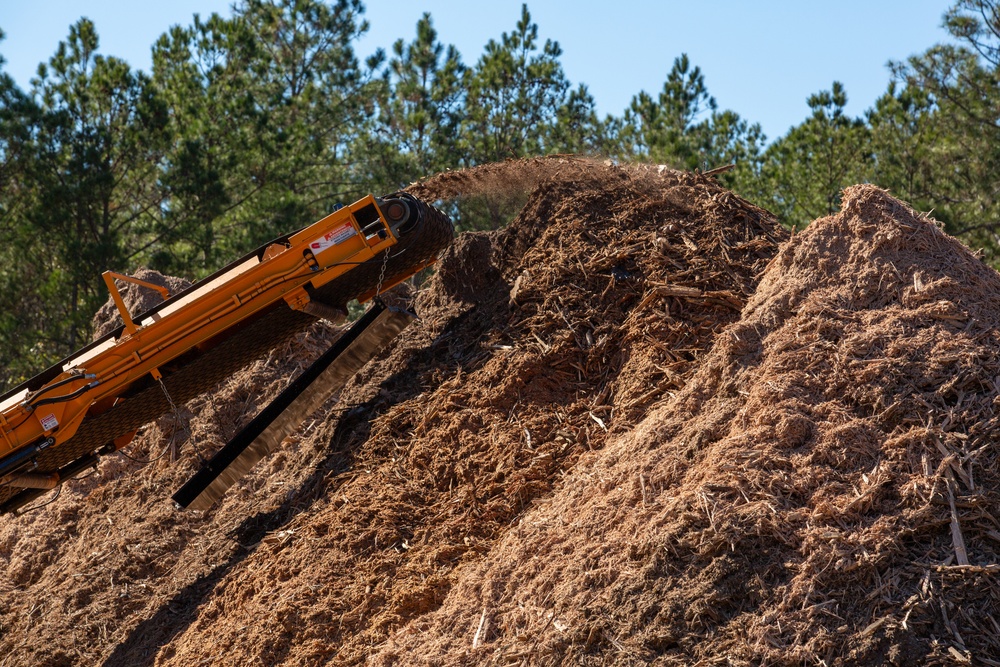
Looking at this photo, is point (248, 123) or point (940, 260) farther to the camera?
point (248, 123)

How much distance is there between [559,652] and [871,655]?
137 cm

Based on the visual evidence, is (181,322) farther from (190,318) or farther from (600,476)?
(600,476)

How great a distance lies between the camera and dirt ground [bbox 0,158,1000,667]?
4426mm

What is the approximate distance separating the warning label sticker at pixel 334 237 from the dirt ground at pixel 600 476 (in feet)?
3.52

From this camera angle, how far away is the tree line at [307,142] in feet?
50.2

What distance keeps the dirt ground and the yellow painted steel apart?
3.30ft

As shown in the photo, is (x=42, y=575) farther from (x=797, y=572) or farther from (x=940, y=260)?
(x=940, y=260)

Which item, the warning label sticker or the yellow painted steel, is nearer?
the yellow painted steel

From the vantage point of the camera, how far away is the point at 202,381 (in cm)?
749

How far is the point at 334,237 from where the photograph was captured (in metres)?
7.22

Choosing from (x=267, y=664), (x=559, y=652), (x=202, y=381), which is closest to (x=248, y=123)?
(x=202, y=381)

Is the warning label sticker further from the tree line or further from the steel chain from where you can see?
the tree line

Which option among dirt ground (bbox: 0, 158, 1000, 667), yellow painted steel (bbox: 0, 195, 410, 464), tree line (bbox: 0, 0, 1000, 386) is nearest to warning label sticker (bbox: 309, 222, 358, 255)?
yellow painted steel (bbox: 0, 195, 410, 464)

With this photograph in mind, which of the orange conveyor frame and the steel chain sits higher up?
the orange conveyor frame
